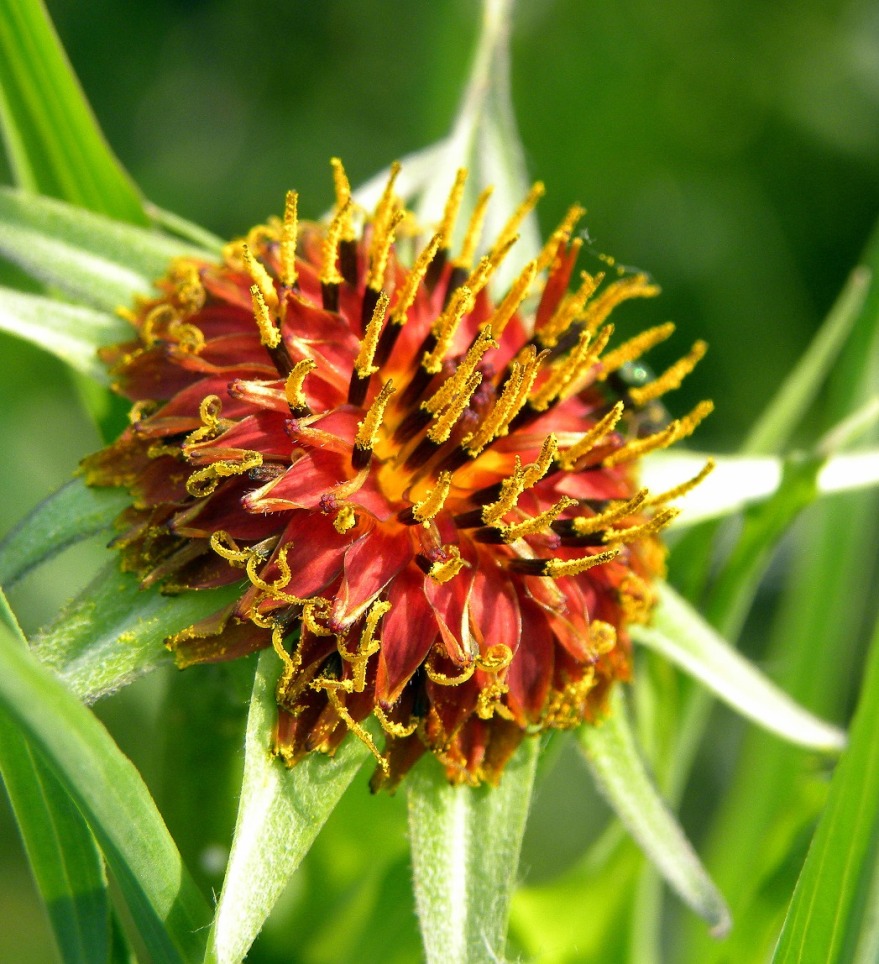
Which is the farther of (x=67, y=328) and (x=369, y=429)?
(x=67, y=328)

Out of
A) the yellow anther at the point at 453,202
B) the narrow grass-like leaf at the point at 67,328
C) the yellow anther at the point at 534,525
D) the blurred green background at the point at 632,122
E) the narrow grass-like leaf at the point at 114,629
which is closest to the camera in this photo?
the narrow grass-like leaf at the point at 114,629

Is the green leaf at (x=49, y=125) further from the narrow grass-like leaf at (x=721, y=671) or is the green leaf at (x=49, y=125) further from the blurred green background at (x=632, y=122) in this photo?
the blurred green background at (x=632, y=122)

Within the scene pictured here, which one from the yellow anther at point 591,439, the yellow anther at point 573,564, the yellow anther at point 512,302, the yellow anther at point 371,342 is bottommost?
the yellow anther at point 573,564

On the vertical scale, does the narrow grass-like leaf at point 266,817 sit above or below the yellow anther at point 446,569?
below

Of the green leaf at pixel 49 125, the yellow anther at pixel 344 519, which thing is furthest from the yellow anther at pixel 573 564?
the green leaf at pixel 49 125

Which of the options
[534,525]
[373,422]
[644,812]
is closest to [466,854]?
[644,812]

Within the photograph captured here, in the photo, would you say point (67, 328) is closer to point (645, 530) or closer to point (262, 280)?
point (262, 280)

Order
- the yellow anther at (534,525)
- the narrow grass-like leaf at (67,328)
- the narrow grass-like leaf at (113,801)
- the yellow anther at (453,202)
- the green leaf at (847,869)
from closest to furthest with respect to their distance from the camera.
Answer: the narrow grass-like leaf at (113,801)
the green leaf at (847,869)
the yellow anther at (534,525)
the narrow grass-like leaf at (67,328)
the yellow anther at (453,202)
